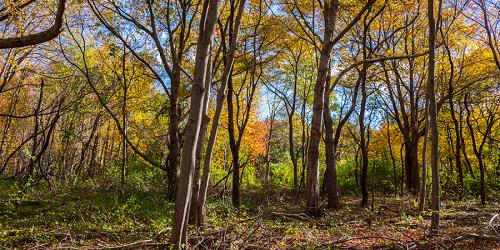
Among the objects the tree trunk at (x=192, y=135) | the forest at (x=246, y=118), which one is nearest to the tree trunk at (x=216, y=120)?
the forest at (x=246, y=118)

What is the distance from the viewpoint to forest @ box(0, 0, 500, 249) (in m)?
5.61

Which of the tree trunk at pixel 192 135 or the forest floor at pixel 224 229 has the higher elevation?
the tree trunk at pixel 192 135

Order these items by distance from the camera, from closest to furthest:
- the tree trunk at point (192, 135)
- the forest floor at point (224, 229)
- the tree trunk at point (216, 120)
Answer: the tree trunk at point (192, 135), the forest floor at point (224, 229), the tree trunk at point (216, 120)

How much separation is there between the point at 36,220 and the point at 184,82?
8188 millimetres

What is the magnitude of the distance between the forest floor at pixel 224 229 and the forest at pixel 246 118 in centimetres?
5

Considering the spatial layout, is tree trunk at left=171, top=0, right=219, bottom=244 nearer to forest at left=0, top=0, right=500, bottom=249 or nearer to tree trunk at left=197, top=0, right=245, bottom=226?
forest at left=0, top=0, right=500, bottom=249

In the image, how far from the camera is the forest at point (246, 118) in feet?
18.4

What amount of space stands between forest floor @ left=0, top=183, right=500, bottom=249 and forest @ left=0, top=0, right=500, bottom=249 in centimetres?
5

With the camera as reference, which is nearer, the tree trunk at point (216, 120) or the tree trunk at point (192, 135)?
the tree trunk at point (192, 135)

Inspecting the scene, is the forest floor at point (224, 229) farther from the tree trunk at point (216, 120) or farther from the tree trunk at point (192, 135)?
the tree trunk at point (192, 135)

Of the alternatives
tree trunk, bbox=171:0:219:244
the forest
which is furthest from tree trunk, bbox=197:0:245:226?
tree trunk, bbox=171:0:219:244

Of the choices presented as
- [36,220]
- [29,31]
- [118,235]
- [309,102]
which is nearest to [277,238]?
[118,235]

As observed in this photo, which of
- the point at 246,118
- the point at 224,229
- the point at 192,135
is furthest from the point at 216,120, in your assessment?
the point at 246,118

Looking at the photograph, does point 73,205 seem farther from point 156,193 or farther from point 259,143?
point 259,143
